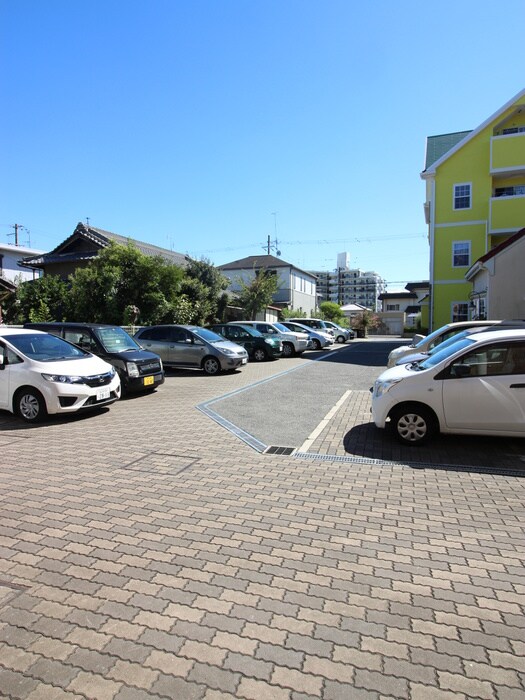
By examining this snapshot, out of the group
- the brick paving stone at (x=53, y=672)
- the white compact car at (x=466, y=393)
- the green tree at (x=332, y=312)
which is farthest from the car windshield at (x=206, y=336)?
the green tree at (x=332, y=312)

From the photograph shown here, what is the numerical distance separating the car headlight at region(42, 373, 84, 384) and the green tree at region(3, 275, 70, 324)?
1455 cm

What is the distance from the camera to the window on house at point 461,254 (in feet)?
88.5

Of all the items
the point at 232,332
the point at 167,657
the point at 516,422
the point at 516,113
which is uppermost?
the point at 516,113

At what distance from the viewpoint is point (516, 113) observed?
25.6m

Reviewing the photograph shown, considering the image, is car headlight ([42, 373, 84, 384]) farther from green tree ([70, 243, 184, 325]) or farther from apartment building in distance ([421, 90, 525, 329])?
apartment building in distance ([421, 90, 525, 329])

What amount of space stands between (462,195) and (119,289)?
69.2 feet

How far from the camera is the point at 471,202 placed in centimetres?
2677

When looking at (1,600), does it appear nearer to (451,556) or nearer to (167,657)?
(167,657)

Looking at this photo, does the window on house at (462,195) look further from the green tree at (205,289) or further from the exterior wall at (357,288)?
the exterior wall at (357,288)

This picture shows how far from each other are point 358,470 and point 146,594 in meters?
3.09

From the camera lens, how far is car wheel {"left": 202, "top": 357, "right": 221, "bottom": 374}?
536 inches

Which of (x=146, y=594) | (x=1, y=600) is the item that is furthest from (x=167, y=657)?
(x=1, y=600)

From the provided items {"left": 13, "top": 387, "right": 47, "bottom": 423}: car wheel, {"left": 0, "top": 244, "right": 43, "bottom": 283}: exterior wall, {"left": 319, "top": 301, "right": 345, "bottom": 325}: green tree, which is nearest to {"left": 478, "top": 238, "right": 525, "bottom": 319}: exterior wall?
{"left": 13, "top": 387, "right": 47, "bottom": 423}: car wheel

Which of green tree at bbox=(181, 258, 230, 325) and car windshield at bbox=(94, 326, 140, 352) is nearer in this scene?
car windshield at bbox=(94, 326, 140, 352)
